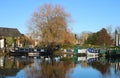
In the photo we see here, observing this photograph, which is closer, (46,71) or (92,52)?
(46,71)

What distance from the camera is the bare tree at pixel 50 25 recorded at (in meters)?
60.1

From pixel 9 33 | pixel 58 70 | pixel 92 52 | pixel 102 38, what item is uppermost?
pixel 9 33

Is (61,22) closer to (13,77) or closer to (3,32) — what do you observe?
(3,32)

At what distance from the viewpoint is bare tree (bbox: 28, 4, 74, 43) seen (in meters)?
60.1

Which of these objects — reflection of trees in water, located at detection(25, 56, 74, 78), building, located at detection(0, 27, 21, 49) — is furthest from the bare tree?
reflection of trees in water, located at detection(25, 56, 74, 78)

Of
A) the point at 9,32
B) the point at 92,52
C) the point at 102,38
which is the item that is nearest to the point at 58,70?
the point at 92,52

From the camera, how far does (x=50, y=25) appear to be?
6044 cm

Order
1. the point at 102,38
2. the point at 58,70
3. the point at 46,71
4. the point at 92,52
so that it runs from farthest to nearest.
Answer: the point at 102,38 < the point at 92,52 < the point at 58,70 < the point at 46,71

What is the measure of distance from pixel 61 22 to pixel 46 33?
3.81m

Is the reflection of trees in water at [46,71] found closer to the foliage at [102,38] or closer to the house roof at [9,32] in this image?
the house roof at [9,32]

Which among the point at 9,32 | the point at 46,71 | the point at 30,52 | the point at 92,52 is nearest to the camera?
the point at 46,71

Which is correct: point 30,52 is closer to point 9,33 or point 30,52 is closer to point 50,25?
point 50,25

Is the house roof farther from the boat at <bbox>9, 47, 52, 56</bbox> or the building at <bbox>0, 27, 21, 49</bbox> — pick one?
the boat at <bbox>9, 47, 52, 56</bbox>

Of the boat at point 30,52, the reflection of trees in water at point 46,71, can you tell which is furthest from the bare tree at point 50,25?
the reflection of trees in water at point 46,71
